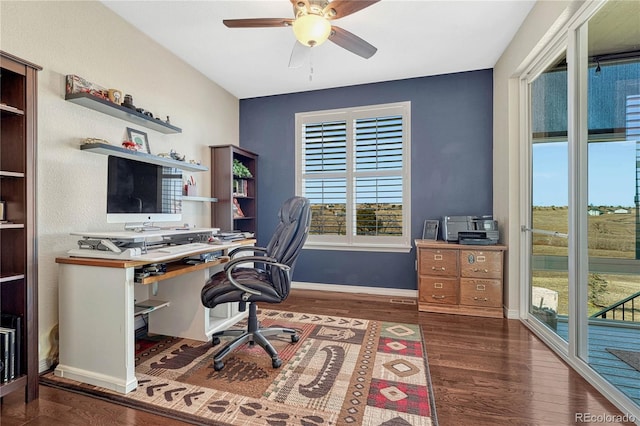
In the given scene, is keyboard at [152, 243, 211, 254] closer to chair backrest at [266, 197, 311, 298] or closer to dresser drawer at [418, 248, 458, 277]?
chair backrest at [266, 197, 311, 298]

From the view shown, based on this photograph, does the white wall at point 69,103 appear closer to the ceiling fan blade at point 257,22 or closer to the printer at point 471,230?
the ceiling fan blade at point 257,22

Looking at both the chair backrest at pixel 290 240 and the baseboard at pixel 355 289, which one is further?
the baseboard at pixel 355 289

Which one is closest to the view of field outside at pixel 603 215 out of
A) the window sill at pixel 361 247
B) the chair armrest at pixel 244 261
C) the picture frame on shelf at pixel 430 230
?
the picture frame on shelf at pixel 430 230

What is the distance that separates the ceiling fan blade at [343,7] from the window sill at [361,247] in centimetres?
256

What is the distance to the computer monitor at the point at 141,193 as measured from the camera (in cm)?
204

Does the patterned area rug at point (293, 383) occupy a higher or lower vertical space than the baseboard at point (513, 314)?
lower

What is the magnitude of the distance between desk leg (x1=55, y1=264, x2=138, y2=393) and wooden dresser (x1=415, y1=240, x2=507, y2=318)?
101 inches

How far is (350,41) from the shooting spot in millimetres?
2139

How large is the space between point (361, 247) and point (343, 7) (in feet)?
8.61

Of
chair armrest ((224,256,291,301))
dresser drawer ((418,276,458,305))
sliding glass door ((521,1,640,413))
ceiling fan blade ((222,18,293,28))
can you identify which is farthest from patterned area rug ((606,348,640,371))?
ceiling fan blade ((222,18,293,28))

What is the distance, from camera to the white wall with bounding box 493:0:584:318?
8.27ft

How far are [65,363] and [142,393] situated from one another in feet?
2.08

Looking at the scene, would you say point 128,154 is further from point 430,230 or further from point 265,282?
point 430,230

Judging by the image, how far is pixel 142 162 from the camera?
89.6 inches
